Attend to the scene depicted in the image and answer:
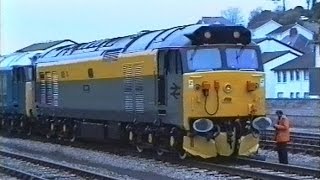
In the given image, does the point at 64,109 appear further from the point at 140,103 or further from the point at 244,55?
the point at 244,55

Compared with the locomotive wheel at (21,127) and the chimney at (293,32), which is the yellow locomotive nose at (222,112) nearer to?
the locomotive wheel at (21,127)

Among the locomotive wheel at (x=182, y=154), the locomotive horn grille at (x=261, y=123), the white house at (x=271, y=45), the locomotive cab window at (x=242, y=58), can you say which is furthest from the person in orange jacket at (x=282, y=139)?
the white house at (x=271, y=45)

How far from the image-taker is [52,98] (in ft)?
82.7

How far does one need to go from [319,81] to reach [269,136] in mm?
5336

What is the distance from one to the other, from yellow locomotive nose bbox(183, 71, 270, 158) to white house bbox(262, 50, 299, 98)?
53996 millimetres

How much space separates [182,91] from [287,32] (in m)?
88.2

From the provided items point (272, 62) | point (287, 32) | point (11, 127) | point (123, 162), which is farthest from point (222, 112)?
point (287, 32)

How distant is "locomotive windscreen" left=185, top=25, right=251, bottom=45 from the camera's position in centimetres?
1711

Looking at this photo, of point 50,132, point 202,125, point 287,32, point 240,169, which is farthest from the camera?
point 287,32

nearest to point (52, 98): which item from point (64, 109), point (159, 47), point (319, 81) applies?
point (64, 109)

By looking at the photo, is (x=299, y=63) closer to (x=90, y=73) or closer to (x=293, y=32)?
(x=293, y=32)

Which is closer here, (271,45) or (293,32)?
(271,45)

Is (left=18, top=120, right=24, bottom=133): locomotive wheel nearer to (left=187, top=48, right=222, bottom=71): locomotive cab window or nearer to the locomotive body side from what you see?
the locomotive body side

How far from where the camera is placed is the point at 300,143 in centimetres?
2162
